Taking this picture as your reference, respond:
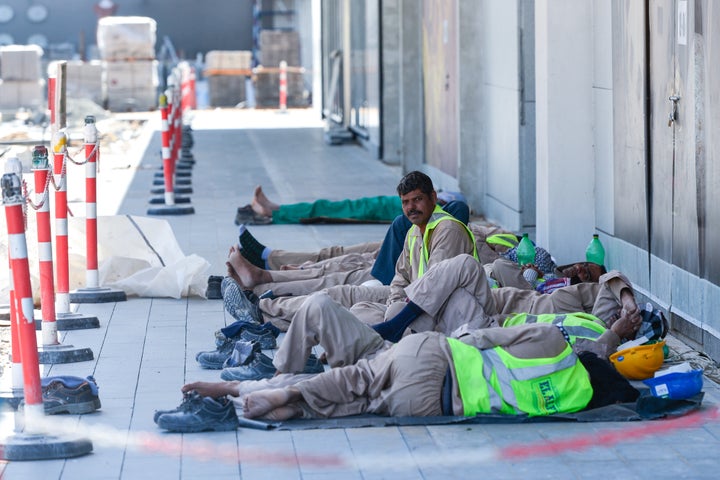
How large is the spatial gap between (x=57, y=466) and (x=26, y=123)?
920 inches

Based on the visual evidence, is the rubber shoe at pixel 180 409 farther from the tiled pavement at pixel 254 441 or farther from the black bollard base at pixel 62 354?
the black bollard base at pixel 62 354

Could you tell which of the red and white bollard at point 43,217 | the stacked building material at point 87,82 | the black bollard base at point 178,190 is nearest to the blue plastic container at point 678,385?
the red and white bollard at point 43,217

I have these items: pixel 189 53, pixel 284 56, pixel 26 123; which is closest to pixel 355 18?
pixel 26 123

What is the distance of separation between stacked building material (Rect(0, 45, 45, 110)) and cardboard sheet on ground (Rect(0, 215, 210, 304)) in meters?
22.3

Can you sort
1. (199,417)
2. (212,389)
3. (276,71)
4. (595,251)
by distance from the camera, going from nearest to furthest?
(199,417) → (212,389) → (595,251) → (276,71)

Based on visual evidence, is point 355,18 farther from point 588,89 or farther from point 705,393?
point 705,393

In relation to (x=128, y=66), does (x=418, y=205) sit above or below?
below

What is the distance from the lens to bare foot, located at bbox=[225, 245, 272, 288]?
8852 millimetres

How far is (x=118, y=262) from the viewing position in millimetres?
9805

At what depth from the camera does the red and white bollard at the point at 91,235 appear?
9.18 metres

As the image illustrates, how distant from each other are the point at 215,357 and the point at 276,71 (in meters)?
26.8

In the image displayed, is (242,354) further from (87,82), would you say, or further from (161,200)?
A: (87,82)

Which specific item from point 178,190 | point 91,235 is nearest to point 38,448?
point 91,235

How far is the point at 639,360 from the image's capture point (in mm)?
6863
